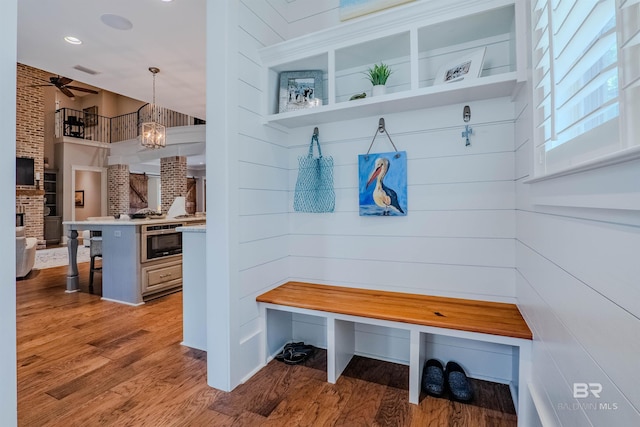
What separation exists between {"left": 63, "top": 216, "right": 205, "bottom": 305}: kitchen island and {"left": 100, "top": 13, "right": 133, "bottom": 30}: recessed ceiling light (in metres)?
2.03

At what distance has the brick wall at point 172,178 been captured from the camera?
9352mm

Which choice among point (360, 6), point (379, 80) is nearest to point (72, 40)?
point (360, 6)

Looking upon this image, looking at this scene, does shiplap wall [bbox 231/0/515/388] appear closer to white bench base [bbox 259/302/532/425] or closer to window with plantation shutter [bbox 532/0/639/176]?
white bench base [bbox 259/302/532/425]

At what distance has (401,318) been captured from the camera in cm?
168

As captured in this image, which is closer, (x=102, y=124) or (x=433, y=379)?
(x=433, y=379)

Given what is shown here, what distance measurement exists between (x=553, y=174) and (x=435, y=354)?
57.6 inches

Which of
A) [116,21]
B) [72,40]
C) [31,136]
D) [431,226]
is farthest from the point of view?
[31,136]

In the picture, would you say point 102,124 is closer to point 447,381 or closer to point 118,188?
point 118,188

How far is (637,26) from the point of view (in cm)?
60

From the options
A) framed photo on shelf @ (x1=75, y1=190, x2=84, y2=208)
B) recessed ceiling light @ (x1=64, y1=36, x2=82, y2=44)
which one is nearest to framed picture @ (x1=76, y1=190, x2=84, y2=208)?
framed photo on shelf @ (x1=75, y1=190, x2=84, y2=208)

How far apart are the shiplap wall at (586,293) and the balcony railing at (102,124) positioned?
10.2 meters

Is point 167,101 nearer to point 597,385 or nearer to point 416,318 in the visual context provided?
point 416,318

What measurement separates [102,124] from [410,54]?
40.0 feet

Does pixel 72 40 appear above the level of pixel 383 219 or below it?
above
